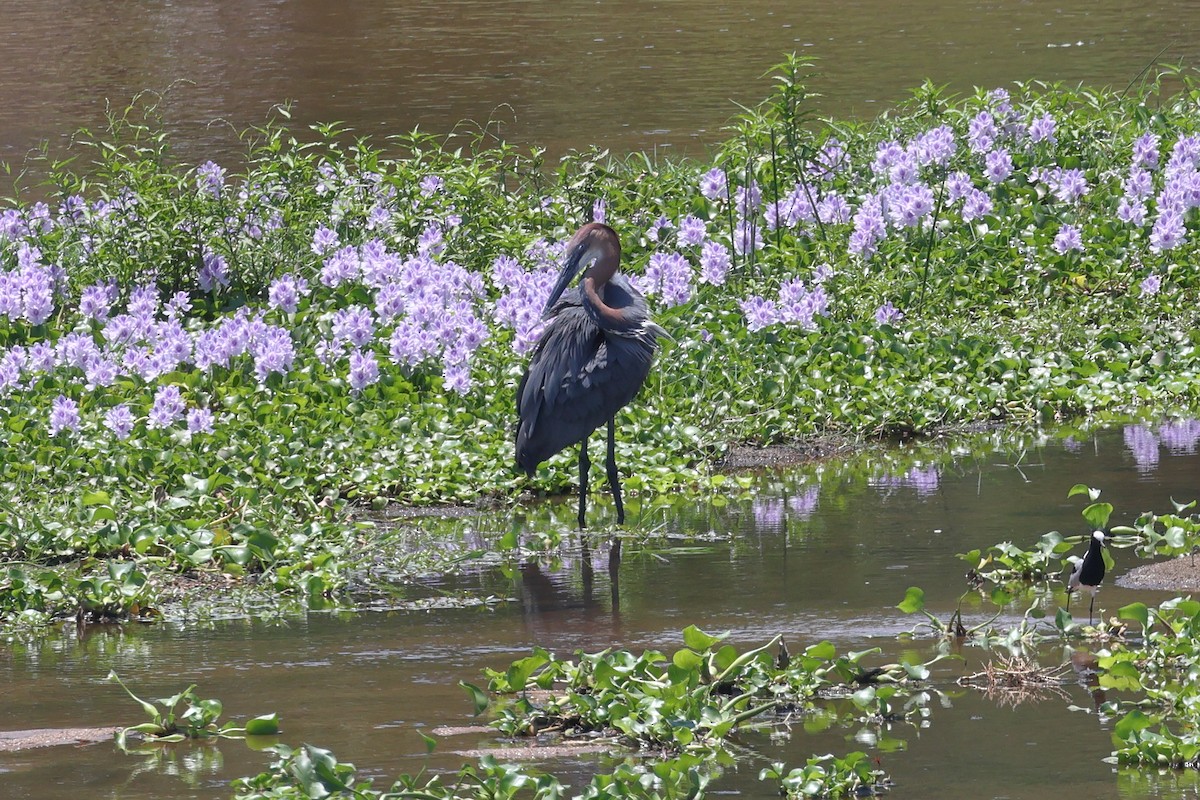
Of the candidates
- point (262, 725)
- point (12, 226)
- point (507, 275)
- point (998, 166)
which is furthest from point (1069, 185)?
point (262, 725)

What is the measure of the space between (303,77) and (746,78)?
4.67 metres

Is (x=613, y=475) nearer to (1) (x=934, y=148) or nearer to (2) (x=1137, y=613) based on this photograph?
(2) (x=1137, y=613)

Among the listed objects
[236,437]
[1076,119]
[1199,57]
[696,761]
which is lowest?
[696,761]

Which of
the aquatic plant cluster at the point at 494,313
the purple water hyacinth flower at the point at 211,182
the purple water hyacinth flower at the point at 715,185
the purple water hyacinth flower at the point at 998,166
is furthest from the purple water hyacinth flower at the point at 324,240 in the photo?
the purple water hyacinth flower at the point at 998,166

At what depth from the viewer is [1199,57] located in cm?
1552

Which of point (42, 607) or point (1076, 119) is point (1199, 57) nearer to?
point (1076, 119)

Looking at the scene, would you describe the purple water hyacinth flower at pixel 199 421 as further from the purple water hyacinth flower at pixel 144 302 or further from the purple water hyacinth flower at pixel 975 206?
the purple water hyacinth flower at pixel 975 206

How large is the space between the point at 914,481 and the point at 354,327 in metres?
2.57

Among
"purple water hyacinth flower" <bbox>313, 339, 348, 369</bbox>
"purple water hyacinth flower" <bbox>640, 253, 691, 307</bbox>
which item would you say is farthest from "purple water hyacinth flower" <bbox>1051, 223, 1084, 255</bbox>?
"purple water hyacinth flower" <bbox>313, 339, 348, 369</bbox>

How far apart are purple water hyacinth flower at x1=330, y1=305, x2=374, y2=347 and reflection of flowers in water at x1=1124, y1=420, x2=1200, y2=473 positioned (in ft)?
10.8

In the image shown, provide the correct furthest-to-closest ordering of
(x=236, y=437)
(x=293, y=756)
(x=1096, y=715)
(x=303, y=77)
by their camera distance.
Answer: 1. (x=303, y=77)
2. (x=236, y=437)
3. (x=1096, y=715)
4. (x=293, y=756)

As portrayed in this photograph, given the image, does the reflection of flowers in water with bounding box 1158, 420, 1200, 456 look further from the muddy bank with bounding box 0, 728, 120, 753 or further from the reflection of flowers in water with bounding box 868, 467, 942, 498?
the muddy bank with bounding box 0, 728, 120, 753

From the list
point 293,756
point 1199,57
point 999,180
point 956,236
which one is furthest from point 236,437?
point 1199,57

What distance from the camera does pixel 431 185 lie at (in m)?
9.81
